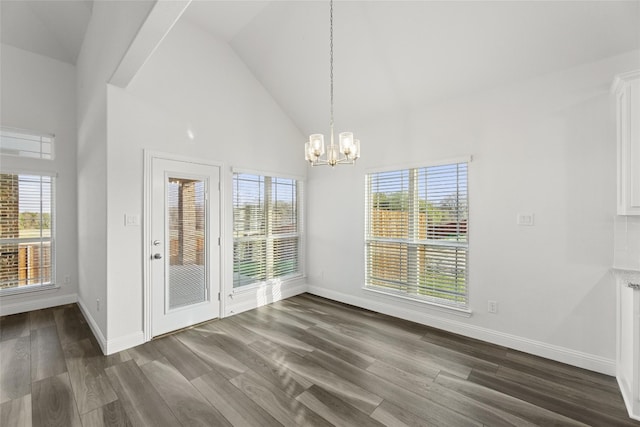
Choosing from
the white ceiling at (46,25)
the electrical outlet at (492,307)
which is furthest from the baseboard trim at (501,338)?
the white ceiling at (46,25)

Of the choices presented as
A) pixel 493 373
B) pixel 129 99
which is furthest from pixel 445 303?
pixel 129 99

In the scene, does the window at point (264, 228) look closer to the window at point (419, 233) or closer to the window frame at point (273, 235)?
the window frame at point (273, 235)

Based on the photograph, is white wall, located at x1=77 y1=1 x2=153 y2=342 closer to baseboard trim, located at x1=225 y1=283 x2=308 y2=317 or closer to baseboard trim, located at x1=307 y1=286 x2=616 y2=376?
baseboard trim, located at x1=225 y1=283 x2=308 y2=317

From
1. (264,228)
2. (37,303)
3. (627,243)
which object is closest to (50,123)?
(37,303)

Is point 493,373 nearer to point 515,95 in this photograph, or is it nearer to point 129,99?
point 515,95

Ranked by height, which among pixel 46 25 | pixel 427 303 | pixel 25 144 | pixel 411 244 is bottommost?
pixel 427 303

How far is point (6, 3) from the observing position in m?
3.40

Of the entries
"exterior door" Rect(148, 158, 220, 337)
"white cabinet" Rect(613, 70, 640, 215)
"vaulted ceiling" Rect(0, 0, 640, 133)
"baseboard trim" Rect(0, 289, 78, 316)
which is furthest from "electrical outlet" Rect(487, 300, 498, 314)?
"baseboard trim" Rect(0, 289, 78, 316)

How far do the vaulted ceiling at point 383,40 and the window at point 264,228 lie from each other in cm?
130

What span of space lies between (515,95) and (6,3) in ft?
19.9

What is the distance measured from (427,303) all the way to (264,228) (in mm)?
2578

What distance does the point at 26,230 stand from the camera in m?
4.06

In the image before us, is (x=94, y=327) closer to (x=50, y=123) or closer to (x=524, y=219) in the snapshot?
(x=50, y=123)

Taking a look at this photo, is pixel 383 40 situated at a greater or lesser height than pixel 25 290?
greater
